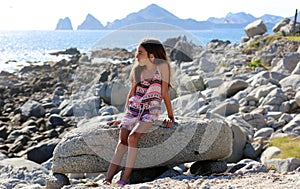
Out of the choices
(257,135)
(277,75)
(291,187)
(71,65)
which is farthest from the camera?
(71,65)

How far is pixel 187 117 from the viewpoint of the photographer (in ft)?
19.4

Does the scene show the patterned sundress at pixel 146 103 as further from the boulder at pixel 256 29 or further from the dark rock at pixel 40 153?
the boulder at pixel 256 29

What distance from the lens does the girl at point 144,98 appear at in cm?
519

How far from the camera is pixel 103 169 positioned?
220 inches

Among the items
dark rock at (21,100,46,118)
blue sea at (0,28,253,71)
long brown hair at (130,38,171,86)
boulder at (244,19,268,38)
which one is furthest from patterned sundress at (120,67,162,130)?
boulder at (244,19,268,38)

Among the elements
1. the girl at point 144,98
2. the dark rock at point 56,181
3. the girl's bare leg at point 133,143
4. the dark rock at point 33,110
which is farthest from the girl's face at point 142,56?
the dark rock at point 33,110

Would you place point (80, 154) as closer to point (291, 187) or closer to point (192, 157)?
point (192, 157)

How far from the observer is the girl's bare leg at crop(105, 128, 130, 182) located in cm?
519

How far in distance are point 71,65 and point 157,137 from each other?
87.2 feet

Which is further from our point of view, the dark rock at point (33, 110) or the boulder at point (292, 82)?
the dark rock at point (33, 110)

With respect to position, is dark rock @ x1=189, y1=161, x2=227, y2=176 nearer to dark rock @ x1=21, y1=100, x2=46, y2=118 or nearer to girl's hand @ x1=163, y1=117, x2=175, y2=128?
girl's hand @ x1=163, y1=117, x2=175, y2=128

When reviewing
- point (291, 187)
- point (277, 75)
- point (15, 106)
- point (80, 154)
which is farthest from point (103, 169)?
point (15, 106)

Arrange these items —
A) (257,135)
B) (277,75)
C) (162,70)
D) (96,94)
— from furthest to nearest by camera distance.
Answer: (96,94) → (277,75) → (257,135) → (162,70)

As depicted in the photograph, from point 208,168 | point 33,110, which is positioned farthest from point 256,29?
point 208,168
